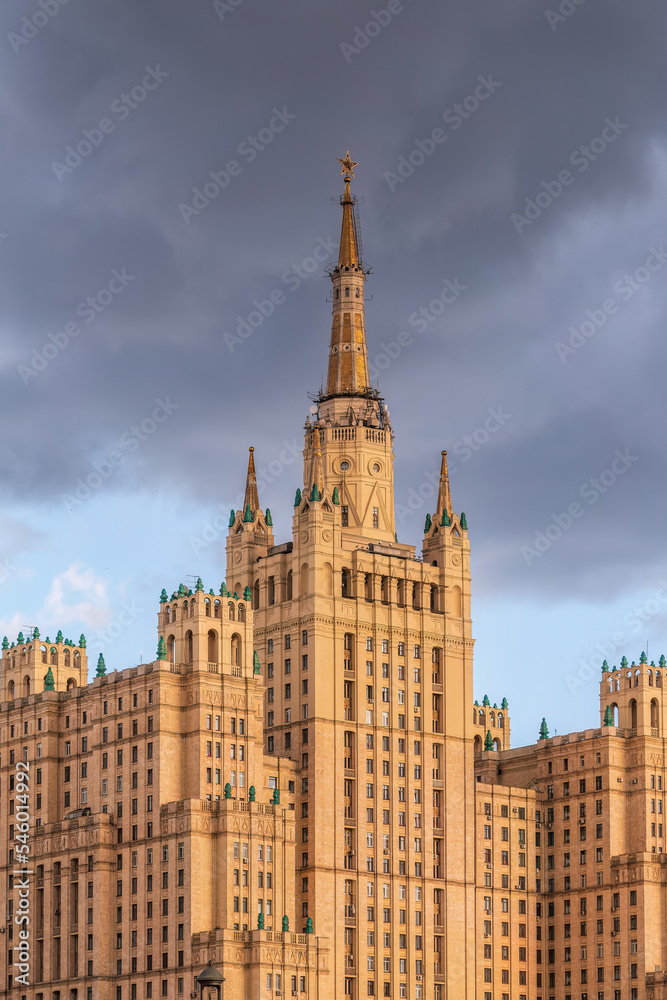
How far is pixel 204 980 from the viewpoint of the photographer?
508 feet
